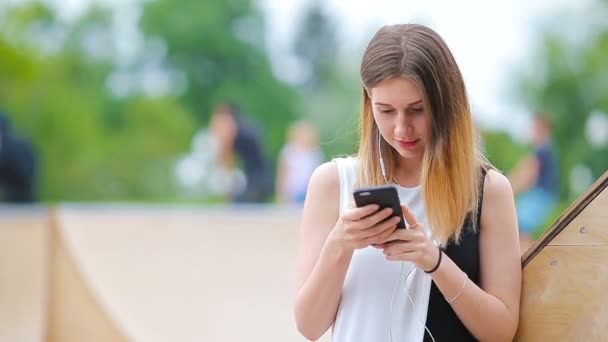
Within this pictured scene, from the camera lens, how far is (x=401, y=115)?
1958mm

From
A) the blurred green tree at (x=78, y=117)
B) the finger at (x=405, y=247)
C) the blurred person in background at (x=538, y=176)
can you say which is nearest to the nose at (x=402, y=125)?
the finger at (x=405, y=247)

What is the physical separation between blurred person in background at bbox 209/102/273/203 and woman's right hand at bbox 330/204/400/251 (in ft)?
24.3

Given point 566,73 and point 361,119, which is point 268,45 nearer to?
point 566,73

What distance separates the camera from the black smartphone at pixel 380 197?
178cm

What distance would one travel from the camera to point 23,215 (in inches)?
243

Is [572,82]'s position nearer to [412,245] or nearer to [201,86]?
[201,86]

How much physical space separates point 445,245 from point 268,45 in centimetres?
3952

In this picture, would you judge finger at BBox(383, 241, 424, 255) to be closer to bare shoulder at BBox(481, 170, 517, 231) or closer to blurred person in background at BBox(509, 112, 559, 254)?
bare shoulder at BBox(481, 170, 517, 231)

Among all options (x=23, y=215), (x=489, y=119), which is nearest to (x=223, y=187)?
(x=23, y=215)

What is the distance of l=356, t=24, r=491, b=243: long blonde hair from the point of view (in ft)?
6.41

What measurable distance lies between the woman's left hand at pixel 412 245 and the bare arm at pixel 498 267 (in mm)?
129

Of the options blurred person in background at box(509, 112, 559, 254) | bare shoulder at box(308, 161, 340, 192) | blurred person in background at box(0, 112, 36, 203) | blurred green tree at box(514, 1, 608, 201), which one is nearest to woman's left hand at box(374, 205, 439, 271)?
bare shoulder at box(308, 161, 340, 192)

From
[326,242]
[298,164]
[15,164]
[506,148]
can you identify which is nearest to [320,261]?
[326,242]

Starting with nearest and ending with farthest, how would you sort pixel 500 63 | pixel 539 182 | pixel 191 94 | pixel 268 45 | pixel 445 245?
1. pixel 445 245
2. pixel 539 182
3. pixel 500 63
4. pixel 191 94
5. pixel 268 45
